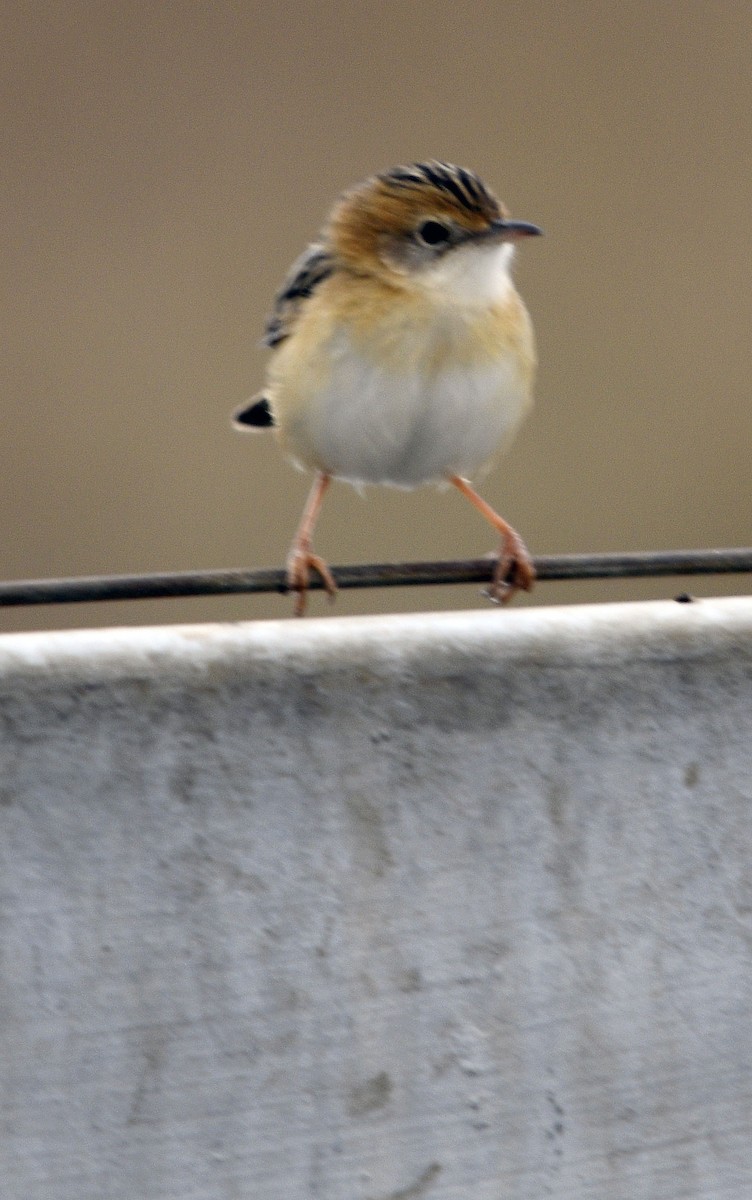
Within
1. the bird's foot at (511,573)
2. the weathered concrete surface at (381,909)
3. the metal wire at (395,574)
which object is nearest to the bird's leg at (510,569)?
the bird's foot at (511,573)

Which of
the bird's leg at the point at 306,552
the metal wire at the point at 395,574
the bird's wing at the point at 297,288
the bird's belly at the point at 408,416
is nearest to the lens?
the metal wire at the point at 395,574

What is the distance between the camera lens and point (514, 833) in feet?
4.60

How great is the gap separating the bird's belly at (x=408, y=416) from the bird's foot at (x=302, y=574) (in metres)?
0.22

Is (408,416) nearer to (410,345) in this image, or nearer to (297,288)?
(410,345)

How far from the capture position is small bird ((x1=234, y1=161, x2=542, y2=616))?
2893 mm

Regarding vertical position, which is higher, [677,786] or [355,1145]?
[677,786]

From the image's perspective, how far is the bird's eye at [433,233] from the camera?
10.0ft

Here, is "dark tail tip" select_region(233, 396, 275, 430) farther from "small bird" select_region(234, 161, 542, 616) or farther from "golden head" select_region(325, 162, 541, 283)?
"golden head" select_region(325, 162, 541, 283)

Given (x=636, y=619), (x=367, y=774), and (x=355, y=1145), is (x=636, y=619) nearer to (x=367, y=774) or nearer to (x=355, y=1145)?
(x=367, y=774)

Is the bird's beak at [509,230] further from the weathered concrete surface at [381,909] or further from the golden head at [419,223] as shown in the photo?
the weathered concrete surface at [381,909]

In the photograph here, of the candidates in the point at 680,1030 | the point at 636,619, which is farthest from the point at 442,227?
the point at 680,1030

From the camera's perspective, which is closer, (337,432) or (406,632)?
(406,632)


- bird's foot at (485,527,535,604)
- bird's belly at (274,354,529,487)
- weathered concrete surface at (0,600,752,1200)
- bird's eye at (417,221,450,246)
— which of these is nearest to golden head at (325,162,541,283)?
bird's eye at (417,221,450,246)

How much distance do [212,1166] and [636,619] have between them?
24.6 inches
